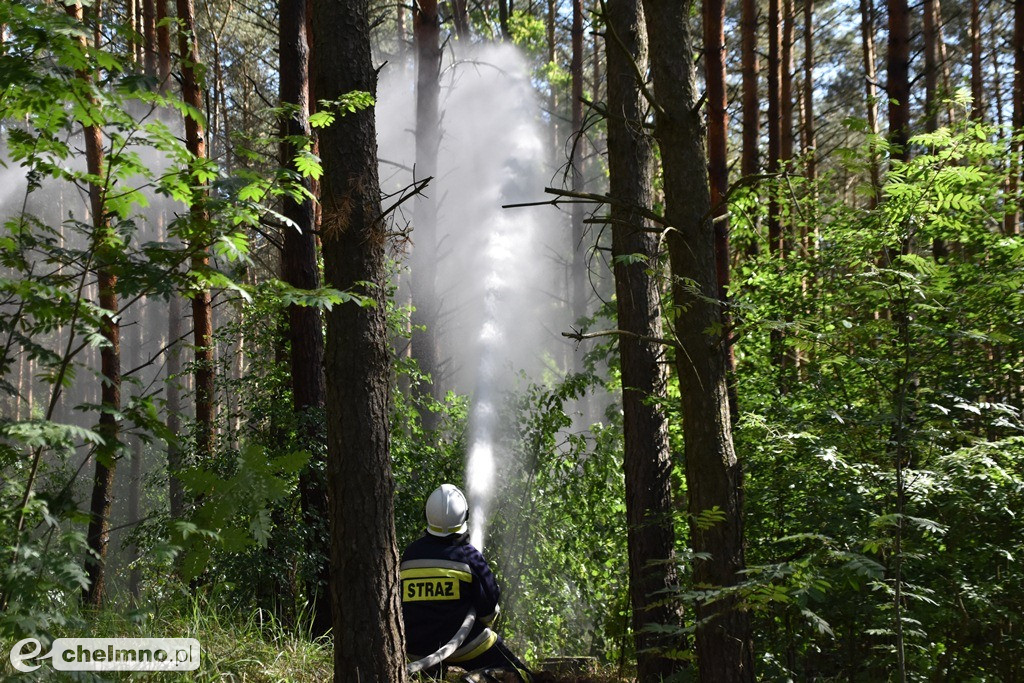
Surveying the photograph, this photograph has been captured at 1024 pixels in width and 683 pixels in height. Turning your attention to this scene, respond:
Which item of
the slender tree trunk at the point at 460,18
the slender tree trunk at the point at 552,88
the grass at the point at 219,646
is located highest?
the slender tree trunk at the point at 552,88

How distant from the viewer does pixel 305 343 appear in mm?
7504

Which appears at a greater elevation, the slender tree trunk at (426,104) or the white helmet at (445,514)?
the slender tree trunk at (426,104)

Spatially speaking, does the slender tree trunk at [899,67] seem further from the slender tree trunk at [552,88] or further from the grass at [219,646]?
the slender tree trunk at [552,88]

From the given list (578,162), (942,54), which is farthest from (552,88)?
(942,54)

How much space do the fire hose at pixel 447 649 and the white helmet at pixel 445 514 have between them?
55 centimetres

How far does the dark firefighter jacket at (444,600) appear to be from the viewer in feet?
17.8

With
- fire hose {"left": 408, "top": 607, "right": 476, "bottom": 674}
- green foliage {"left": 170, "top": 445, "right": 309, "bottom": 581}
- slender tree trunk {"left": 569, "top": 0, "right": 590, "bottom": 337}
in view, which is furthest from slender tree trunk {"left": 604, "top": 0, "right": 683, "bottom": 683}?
slender tree trunk {"left": 569, "top": 0, "right": 590, "bottom": 337}

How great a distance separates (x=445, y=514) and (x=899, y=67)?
21.3ft

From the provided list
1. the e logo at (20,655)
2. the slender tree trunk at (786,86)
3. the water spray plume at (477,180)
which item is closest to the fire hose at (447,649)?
the e logo at (20,655)

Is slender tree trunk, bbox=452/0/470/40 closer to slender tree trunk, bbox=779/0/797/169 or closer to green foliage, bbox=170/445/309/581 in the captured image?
slender tree trunk, bbox=779/0/797/169

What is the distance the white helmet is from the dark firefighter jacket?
0.14 m

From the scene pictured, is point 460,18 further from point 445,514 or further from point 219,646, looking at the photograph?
point 219,646

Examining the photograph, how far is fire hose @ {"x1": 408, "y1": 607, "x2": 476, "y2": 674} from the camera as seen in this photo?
16.5ft

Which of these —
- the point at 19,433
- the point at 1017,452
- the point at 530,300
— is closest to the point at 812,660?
the point at 1017,452
